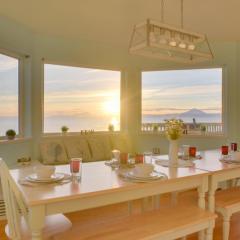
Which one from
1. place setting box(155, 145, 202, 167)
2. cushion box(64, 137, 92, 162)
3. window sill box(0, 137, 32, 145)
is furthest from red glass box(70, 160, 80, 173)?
cushion box(64, 137, 92, 162)

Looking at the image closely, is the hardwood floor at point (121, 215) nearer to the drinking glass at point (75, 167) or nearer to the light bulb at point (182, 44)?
the drinking glass at point (75, 167)

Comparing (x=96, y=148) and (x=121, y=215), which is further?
(x=96, y=148)

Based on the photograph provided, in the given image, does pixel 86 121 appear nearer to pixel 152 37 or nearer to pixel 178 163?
pixel 178 163

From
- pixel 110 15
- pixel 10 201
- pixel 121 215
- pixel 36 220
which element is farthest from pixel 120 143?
pixel 36 220

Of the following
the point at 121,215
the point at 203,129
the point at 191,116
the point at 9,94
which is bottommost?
the point at 121,215

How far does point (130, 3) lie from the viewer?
2945 millimetres

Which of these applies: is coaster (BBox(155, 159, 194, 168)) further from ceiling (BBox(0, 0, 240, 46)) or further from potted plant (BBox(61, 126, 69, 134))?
potted plant (BBox(61, 126, 69, 134))

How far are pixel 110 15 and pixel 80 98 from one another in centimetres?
161

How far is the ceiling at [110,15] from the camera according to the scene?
Result: 2949 millimetres

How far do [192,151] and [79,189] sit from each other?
4.80 ft

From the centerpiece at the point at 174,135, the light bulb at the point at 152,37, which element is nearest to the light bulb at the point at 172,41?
the light bulb at the point at 152,37

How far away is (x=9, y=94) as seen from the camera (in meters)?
3.57

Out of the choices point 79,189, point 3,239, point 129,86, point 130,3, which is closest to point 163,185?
point 79,189

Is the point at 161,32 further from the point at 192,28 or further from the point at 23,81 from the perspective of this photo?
the point at 23,81
